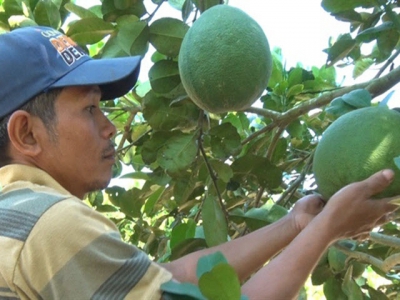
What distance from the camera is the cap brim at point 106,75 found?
157cm

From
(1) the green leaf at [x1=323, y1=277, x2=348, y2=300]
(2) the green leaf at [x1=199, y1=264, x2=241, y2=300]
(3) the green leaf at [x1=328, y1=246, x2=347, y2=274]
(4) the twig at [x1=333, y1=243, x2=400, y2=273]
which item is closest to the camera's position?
(2) the green leaf at [x1=199, y1=264, x2=241, y2=300]

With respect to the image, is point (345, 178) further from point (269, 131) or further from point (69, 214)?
point (269, 131)

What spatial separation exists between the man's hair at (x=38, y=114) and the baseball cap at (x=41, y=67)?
0.04 feet

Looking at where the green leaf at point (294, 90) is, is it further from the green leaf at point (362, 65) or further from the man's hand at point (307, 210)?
the man's hand at point (307, 210)

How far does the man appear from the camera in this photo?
1.21 meters

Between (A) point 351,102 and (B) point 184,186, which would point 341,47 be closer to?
(A) point 351,102

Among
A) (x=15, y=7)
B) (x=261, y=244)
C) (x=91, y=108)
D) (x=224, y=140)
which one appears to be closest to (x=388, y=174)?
(x=261, y=244)

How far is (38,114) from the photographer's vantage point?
1521 mm

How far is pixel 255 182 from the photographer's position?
232 centimetres

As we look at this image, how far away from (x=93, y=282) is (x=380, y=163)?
0.61 metres

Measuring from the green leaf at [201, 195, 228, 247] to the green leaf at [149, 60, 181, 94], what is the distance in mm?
359

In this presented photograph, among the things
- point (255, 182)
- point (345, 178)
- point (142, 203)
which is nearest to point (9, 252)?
point (345, 178)

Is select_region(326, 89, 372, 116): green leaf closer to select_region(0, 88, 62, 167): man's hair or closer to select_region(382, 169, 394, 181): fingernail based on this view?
select_region(382, 169, 394, 181): fingernail

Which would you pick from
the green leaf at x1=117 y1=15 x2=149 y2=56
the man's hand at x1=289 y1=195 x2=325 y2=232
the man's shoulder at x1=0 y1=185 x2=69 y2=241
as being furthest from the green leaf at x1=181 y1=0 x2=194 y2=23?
the man's shoulder at x1=0 y1=185 x2=69 y2=241
